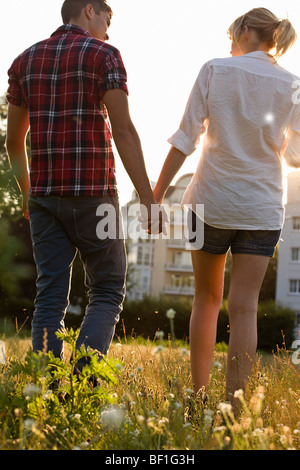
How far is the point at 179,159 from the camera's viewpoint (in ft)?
10.0

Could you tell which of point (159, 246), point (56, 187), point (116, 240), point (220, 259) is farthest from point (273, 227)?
point (159, 246)

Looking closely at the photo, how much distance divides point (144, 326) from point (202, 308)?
26.4m

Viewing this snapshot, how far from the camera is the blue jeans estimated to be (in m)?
2.89

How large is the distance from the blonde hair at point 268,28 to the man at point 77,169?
65 cm

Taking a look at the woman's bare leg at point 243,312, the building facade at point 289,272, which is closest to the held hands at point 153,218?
the woman's bare leg at point 243,312

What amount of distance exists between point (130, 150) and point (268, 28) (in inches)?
37.2

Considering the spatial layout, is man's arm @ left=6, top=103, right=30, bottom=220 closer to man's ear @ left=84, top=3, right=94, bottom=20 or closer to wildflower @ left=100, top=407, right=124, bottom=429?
man's ear @ left=84, top=3, right=94, bottom=20

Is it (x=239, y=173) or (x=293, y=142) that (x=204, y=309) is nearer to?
(x=239, y=173)

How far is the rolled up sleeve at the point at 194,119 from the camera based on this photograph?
296cm

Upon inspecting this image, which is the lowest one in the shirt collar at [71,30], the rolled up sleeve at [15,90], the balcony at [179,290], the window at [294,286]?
the balcony at [179,290]

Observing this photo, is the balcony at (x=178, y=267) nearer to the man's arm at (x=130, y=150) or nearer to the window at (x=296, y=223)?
the window at (x=296, y=223)

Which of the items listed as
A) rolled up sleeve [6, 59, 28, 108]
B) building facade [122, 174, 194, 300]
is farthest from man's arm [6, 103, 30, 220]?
building facade [122, 174, 194, 300]

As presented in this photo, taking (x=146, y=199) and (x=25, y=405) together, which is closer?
(x=25, y=405)

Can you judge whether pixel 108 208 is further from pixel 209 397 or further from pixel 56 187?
pixel 209 397
